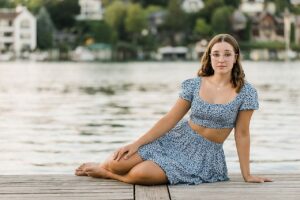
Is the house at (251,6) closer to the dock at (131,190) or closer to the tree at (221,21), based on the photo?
the tree at (221,21)

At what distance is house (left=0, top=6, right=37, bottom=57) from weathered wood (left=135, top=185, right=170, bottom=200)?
4259 inches

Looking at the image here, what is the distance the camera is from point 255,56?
374ft

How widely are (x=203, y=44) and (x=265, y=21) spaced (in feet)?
43.8

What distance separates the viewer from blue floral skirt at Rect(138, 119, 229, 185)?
5109mm

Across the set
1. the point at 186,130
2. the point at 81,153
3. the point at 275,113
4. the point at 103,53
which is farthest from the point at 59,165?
the point at 103,53

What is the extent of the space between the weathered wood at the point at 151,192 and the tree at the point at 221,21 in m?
110

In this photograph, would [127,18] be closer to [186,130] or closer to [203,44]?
[203,44]

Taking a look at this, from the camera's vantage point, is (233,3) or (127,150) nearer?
(127,150)

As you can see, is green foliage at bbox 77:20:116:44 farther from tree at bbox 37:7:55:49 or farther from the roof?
the roof

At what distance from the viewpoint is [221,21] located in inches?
4505

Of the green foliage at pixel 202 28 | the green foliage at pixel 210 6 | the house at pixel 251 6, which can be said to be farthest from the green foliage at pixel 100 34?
the house at pixel 251 6

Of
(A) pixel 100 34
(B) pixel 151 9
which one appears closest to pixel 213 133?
(A) pixel 100 34

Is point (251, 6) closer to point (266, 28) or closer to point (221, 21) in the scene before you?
point (266, 28)

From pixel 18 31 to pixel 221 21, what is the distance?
87.9ft
